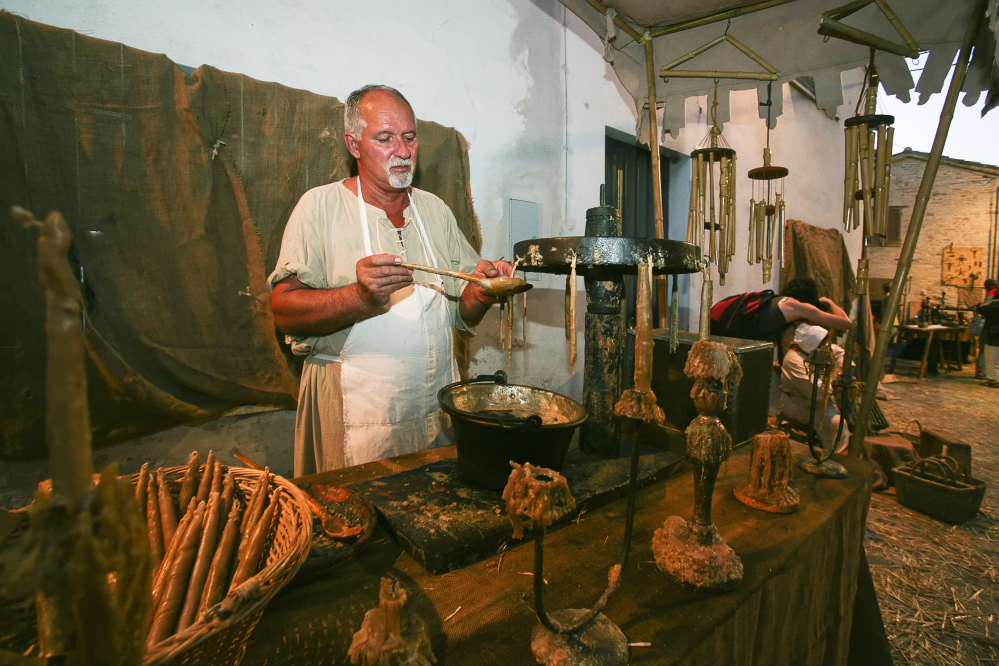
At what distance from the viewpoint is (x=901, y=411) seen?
6367 mm

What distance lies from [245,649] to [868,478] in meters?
2.13

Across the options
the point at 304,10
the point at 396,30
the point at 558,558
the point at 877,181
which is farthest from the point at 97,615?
the point at 877,181

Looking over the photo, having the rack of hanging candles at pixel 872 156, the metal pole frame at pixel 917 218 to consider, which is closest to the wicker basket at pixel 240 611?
the metal pole frame at pixel 917 218

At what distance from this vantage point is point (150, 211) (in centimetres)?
185

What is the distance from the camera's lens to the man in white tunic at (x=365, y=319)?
1.96m

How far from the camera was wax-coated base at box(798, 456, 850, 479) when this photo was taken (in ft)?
5.72

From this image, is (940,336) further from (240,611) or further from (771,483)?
(240,611)

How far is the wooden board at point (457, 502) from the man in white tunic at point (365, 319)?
573 millimetres

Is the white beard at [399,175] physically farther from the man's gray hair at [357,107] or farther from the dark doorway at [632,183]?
the dark doorway at [632,183]

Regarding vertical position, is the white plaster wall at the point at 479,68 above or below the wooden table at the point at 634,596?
above

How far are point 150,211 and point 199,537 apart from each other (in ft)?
5.05

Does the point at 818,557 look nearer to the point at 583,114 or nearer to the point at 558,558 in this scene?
the point at 558,558

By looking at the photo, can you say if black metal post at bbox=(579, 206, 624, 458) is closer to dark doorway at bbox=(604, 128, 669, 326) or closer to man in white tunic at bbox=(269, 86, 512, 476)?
man in white tunic at bbox=(269, 86, 512, 476)

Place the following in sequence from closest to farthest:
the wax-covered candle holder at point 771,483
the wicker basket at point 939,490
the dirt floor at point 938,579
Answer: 1. the wax-covered candle holder at point 771,483
2. the dirt floor at point 938,579
3. the wicker basket at point 939,490
